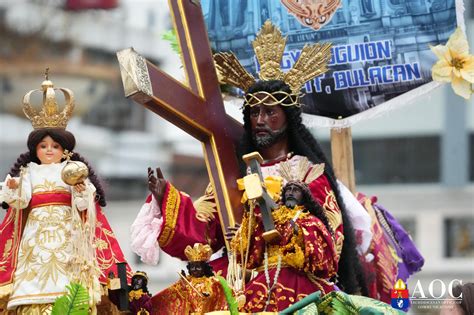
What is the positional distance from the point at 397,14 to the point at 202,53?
4.72ft

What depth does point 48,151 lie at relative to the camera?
945cm

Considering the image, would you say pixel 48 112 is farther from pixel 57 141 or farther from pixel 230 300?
pixel 230 300

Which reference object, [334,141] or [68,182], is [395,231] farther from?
[68,182]

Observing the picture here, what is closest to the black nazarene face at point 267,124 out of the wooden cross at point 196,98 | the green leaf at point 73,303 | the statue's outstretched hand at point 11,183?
the wooden cross at point 196,98

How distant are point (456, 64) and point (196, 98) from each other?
156 centimetres

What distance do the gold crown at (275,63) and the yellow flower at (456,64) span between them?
28.2 inches

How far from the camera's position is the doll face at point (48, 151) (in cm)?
945

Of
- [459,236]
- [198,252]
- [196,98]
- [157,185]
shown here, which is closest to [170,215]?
[157,185]

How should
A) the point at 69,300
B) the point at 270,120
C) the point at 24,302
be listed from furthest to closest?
the point at 270,120
the point at 24,302
the point at 69,300

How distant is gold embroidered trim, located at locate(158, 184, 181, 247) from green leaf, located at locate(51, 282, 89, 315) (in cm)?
123

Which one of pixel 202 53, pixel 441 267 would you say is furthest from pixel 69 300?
pixel 441 267

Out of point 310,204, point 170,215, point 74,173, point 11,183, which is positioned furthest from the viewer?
point 170,215

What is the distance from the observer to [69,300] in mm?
8438

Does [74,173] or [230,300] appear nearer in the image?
[230,300]
